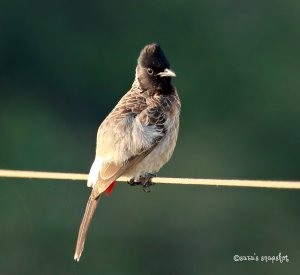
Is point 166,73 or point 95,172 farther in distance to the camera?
point 166,73

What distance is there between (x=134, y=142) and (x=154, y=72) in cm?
96

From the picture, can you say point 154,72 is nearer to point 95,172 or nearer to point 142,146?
point 142,146

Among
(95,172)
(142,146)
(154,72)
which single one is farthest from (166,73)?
(95,172)

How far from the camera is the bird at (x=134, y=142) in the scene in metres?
9.68

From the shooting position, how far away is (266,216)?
2109cm

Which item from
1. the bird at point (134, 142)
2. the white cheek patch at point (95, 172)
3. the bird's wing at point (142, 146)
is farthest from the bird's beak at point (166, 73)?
the white cheek patch at point (95, 172)

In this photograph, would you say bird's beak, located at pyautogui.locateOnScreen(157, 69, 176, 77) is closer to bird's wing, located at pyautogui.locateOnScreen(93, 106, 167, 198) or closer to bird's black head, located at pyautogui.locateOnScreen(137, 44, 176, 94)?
bird's black head, located at pyautogui.locateOnScreen(137, 44, 176, 94)

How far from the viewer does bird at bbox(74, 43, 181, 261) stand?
9680 mm

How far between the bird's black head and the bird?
3cm

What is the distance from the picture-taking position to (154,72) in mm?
10555

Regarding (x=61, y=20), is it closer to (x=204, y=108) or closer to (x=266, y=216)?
(x=204, y=108)

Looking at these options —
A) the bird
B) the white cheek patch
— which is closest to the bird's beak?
the bird

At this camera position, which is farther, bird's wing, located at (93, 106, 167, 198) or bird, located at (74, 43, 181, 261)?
bird, located at (74, 43, 181, 261)

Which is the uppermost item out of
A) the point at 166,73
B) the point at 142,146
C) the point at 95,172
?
the point at 166,73
